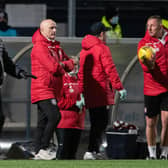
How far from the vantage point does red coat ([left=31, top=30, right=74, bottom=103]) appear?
10.6 metres

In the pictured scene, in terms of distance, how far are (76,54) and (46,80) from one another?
2.72 meters

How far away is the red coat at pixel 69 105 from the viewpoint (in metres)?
11.2

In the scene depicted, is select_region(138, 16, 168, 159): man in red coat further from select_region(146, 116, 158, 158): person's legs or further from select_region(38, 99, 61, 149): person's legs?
select_region(38, 99, 61, 149): person's legs

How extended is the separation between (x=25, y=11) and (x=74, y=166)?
21.3 feet

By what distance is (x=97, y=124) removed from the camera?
11633mm

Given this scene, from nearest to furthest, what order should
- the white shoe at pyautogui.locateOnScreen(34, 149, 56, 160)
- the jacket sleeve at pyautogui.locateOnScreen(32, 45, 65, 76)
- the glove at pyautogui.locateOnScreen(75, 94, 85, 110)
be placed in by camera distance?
the jacket sleeve at pyautogui.locateOnScreen(32, 45, 65, 76), the white shoe at pyautogui.locateOnScreen(34, 149, 56, 160), the glove at pyautogui.locateOnScreen(75, 94, 85, 110)

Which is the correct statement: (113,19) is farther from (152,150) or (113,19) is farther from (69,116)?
(69,116)

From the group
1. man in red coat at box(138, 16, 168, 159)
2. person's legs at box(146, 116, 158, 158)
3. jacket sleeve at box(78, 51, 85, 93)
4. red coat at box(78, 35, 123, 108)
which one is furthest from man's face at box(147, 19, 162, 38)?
person's legs at box(146, 116, 158, 158)

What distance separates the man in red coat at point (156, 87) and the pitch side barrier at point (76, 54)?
1.66 m

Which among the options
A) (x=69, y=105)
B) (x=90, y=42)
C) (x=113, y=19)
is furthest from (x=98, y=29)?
(x=113, y=19)

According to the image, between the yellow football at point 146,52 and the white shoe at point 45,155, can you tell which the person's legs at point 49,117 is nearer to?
the white shoe at point 45,155

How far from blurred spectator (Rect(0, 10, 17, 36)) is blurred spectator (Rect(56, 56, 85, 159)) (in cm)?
374

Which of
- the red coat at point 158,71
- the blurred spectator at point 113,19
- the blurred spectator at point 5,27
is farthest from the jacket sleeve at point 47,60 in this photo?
the blurred spectator at point 113,19

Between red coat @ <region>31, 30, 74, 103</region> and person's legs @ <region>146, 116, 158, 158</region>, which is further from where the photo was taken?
person's legs @ <region>146, 116, 158, 158</region>
